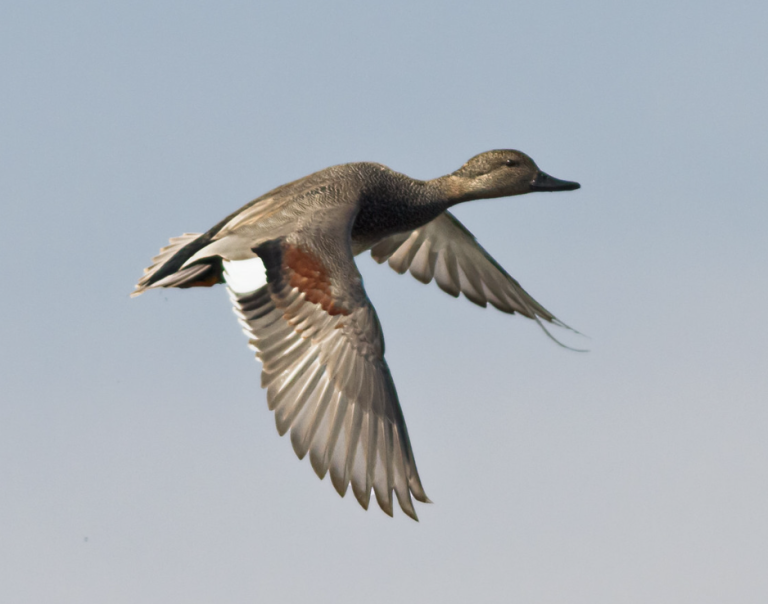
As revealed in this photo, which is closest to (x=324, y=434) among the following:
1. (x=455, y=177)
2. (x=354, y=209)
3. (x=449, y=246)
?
(x=354, y=209)

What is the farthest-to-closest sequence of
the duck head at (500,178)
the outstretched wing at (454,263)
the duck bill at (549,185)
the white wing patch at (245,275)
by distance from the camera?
the outstretched wing at (454,263) → the duck bill at (549,185) → the duck head at (500,178) → the white wing patch at (245,275)

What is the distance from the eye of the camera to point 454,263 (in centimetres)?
1000

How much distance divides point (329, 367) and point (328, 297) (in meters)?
0.47

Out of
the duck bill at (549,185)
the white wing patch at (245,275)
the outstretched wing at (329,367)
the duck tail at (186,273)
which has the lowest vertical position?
the outstretched wing at (329,367)

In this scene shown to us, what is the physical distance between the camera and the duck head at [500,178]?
9031 mm

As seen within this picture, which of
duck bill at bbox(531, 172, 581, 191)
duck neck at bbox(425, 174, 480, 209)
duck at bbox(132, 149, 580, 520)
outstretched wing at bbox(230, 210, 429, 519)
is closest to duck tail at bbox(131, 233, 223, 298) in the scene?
duck at bbox(132, 149, 580, 520)

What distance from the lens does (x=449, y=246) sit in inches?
395

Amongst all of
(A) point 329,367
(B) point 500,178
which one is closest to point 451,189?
(B) point 500,178

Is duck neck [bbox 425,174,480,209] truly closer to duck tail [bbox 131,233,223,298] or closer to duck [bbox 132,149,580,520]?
duck [bbox 132,149,580,520]

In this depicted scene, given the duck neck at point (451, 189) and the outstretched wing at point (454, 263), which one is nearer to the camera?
the duck neck at point (451, 189)

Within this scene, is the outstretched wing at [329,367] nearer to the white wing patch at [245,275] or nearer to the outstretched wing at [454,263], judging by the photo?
the white wing patch at [245,275]

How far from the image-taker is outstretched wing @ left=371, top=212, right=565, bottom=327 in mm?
9914

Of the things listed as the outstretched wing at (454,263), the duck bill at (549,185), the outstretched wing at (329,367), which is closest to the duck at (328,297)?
the outstretched wing at (329,367)

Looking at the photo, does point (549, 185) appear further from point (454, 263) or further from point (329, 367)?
point (329, 367)
